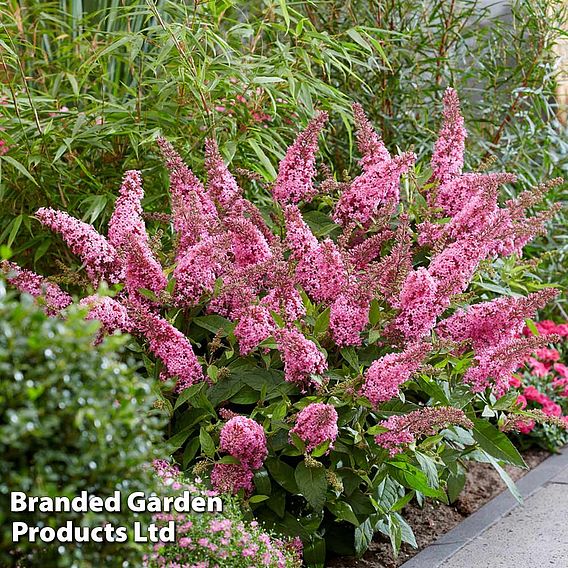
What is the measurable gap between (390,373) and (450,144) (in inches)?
31.7

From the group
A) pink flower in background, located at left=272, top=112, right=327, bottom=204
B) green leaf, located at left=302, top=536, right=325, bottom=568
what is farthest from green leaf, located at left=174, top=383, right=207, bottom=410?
pink flower in background, located at left=272, top=112, right=327, bottom=204

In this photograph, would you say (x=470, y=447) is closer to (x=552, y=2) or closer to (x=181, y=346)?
(x=181, y=346)

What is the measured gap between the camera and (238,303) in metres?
2.04

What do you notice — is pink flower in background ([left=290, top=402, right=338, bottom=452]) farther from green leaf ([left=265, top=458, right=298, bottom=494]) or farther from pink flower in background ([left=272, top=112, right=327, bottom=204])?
pink flower in background ([left=272, top=112, right=327, bottom=204])

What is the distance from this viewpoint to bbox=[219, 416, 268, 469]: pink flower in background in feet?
6.04

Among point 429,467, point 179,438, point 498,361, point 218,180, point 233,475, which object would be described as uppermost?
point 218,180

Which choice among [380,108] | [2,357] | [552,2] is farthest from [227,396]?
[552,2]

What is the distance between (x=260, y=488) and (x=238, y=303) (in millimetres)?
403

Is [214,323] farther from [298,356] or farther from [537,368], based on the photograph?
[537,368]

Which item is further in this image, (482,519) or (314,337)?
(482,519)

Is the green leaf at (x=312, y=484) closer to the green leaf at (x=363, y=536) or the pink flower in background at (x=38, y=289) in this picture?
the green leaf at (x=363, y=536)

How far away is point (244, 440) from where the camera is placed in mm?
1854

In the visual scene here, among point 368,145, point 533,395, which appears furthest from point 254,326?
point 533,395

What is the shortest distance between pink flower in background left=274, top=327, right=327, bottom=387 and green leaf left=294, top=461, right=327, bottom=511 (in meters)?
0.19
